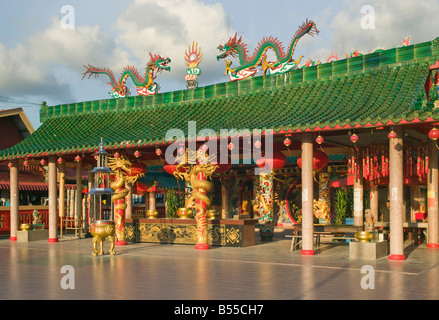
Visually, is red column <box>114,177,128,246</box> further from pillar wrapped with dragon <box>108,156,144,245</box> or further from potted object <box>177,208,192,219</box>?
potted object <box>177,208,192,219</box>

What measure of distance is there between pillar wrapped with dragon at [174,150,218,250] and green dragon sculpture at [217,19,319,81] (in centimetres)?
365

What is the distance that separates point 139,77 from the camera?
20.0 meters

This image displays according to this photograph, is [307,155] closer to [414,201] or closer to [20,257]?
[414,201]

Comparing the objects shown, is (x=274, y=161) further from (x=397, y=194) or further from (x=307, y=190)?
(x=397, y=194)

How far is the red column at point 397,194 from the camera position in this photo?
12148mm

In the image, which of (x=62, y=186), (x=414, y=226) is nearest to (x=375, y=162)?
(x=414, y=226)

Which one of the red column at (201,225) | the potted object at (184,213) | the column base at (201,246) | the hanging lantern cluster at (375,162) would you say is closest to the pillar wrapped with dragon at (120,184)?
the potted object at (184,213)

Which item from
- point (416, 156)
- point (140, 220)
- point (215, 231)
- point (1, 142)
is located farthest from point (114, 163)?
point (1, 142)

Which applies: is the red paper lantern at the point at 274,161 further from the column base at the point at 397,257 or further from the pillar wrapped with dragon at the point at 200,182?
the column base at the point at 397,257

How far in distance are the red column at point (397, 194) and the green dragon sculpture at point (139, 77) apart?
32.3 feet

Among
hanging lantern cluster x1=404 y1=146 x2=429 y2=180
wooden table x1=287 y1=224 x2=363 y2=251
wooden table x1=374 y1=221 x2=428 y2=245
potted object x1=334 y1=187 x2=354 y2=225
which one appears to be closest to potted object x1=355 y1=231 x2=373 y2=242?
wooden table x1=287 y1=224 x2=363 y2=251

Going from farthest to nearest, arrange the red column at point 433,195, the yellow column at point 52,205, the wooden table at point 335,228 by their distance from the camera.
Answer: the yellow column at point 52,205 < the wooden table at point 335,228 < the red column at point 433,195

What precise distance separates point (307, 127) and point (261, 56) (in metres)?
5.08

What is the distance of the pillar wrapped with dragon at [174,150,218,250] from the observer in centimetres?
1512
